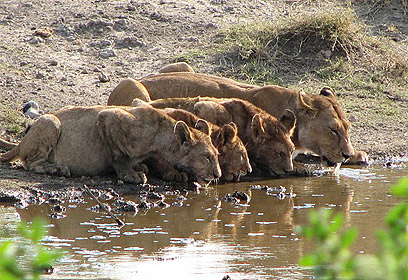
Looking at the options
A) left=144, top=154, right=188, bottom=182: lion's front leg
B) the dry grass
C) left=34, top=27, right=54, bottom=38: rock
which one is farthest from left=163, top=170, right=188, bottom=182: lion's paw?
left=34, top=27, right=54, bottom=38: rock

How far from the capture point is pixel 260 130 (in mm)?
9844

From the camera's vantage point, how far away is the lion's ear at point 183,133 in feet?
29.1

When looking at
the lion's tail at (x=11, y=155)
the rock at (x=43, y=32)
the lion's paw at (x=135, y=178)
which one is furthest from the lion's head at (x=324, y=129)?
the rock at (x=43, y=32)

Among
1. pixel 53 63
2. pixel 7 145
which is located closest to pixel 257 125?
pixel 7 145

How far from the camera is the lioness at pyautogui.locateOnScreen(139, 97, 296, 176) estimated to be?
9867 millimetres

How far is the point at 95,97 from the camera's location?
41.1 feet

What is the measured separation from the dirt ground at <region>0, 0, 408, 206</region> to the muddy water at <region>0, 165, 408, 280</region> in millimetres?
2853

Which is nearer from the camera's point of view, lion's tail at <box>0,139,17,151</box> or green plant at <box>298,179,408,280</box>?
green plant at <box>298,179,408,280</box>

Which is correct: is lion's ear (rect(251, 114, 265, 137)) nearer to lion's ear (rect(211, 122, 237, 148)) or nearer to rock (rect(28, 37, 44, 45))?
lion's ear (rect(211, 122, 237, 148))

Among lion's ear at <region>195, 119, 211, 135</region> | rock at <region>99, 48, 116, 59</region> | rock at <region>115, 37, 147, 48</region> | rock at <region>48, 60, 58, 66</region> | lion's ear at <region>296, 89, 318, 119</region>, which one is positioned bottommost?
lion's ear at <region>195, 119, 211, 135</region>

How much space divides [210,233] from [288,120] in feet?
10.3

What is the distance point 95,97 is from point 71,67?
112 centimetres

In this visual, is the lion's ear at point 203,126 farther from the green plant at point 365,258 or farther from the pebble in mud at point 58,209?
the green plant at point 365,258

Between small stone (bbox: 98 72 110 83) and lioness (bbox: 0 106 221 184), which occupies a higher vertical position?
small stone (bbox: 98 72 110 83)
